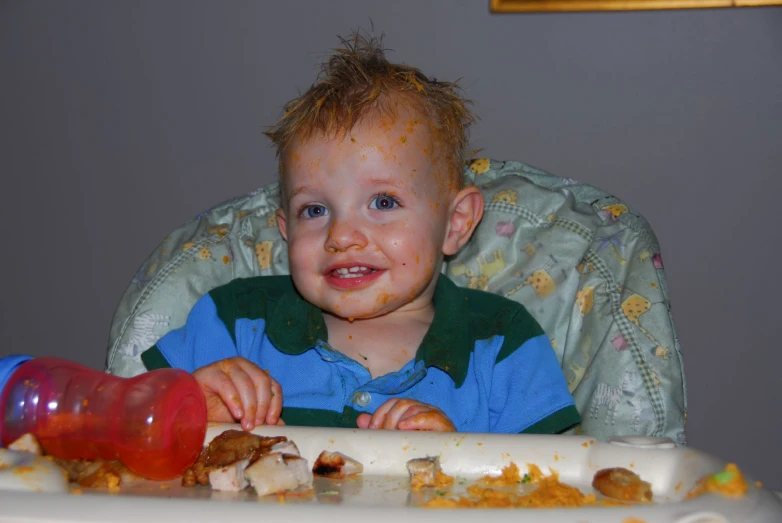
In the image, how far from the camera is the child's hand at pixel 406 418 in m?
1.04

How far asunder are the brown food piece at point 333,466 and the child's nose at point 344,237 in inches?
14.4

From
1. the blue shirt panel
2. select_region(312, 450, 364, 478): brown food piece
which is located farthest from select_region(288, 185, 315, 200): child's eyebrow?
select_region(312, 450, 364, 478): brown food piece

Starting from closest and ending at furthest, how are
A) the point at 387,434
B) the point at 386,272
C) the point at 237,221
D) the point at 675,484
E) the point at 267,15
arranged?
the point at 675,484
the point at 387,434
the point at 386,272
the point at 237,221
the point at 267,15

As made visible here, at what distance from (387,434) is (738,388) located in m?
1.52

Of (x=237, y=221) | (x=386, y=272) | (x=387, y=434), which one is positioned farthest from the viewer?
(x=237, y=221)

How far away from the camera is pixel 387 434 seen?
0.93 meters

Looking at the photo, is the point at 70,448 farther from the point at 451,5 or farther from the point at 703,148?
the point at 703,148

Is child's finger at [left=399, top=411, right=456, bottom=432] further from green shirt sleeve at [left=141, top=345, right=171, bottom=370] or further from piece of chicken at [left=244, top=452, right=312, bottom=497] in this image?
green shirt sleeve at [left=141, top=345, right=171, bottom=370]

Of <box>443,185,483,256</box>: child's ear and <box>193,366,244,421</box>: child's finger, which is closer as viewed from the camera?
<box>193,366,244,421</box>: child's finger

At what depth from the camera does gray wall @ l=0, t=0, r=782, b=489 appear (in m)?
2.10

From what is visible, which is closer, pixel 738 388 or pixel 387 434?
pixel 387 434

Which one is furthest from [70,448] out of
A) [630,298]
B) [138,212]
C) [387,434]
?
[138,212]

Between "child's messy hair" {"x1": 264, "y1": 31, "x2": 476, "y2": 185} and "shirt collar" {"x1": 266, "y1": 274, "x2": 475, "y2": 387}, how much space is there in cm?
22

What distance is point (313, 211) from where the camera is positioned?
122cm
